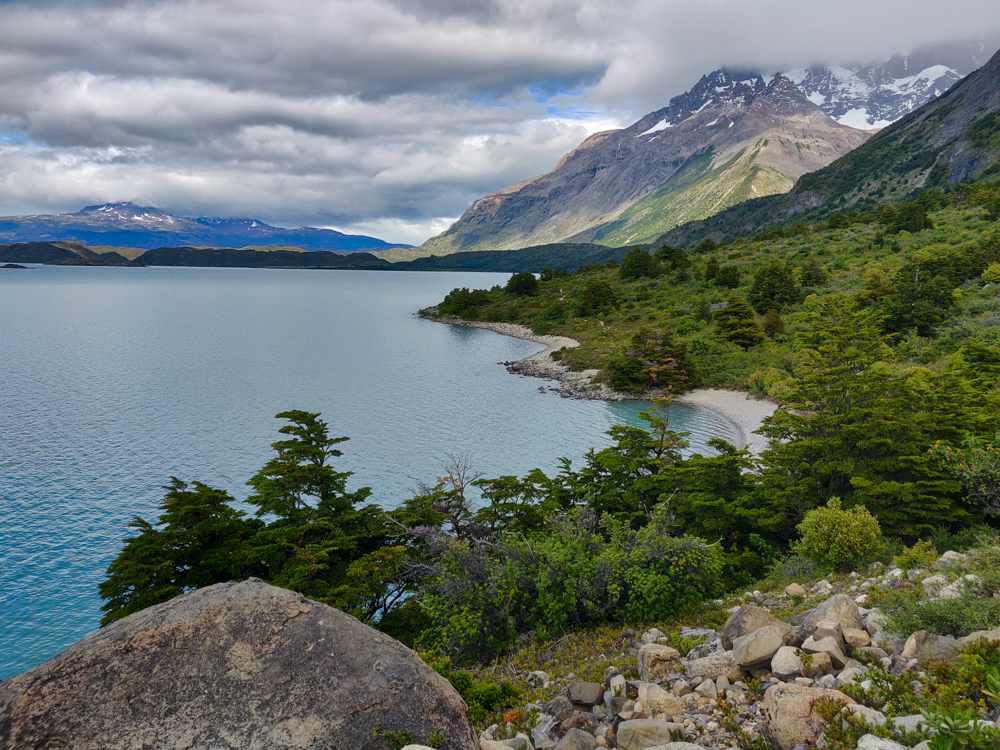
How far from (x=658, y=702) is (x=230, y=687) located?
5377 mm

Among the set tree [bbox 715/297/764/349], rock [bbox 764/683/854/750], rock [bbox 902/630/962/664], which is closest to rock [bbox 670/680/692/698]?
rock [bbox 764/683/854/750]

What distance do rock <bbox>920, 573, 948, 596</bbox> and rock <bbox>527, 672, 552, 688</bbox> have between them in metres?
6.21

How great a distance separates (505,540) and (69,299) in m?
162

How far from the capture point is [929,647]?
6504 mm

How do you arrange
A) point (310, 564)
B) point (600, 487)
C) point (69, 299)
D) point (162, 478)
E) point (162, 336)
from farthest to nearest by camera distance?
1. point (69, 299)
2. point (162, 336)
3. point (162, 478)
4. point (600, 487)
5. point (310, 564)

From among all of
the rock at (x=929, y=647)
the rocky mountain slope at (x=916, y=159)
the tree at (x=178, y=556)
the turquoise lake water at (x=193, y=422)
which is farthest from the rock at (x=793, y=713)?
the rocky mountain slope at (x=916, y=159)

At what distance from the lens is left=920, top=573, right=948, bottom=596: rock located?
26.6ft

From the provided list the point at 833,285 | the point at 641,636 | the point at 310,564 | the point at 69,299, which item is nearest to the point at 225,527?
the point at 310,564

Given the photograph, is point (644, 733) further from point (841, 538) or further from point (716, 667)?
point (841, 538)

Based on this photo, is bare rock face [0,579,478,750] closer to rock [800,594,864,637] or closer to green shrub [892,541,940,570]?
rock [800,594,864,637]

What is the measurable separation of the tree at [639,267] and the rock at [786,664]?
88901 mm

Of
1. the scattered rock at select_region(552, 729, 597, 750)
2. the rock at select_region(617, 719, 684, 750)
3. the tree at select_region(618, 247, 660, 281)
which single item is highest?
the tree at select_region(618, 247, 660, 281)

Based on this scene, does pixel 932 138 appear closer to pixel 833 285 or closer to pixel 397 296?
pixel 833 285

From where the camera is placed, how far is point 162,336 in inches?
3105
